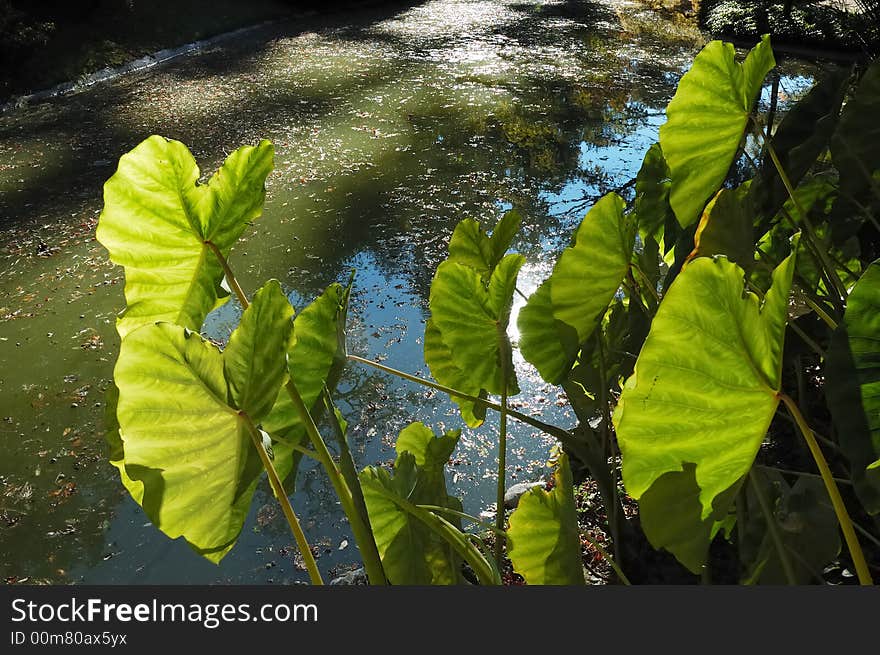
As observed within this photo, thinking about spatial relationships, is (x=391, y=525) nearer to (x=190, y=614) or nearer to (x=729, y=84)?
(x=190, y=614)

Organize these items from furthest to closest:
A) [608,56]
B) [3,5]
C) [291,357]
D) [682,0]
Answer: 1. [682,0]
2. [608,56]
3. [3,5]
4. [291,357]

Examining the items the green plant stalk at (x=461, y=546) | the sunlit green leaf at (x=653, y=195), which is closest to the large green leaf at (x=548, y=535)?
the green plant stalk at (x=461, y=546)

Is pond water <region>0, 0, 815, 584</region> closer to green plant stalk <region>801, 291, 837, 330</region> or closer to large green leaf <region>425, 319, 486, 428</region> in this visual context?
large green leaf <region>425, 319, 486, 428</region>

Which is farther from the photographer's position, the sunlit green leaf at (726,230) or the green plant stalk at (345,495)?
the sunlit green leaf at (726,230)

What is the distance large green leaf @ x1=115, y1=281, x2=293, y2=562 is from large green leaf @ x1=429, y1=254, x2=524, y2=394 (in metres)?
0.41

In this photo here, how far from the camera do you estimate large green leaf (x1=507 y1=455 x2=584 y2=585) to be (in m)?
0.94

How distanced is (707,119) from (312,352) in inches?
28.0

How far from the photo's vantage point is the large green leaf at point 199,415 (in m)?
0.65

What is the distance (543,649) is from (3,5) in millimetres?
7457

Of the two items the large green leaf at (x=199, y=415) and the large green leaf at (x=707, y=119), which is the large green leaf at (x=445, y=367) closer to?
the large green leaf at (x=707, y=119)

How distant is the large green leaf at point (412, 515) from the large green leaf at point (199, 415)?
1.22 ft

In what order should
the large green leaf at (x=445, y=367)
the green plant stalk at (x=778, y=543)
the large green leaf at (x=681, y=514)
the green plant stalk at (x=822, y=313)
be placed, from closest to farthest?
the large green leaf at (x=681, y=514), the green plant stalk at (x=778, y=543), the green plant stalk at (x=822, y=313), the large green leaf at (x=445, y=367)

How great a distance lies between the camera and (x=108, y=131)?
5.35m

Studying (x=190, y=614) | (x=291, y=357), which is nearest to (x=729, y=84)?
(x=291, y=357)
